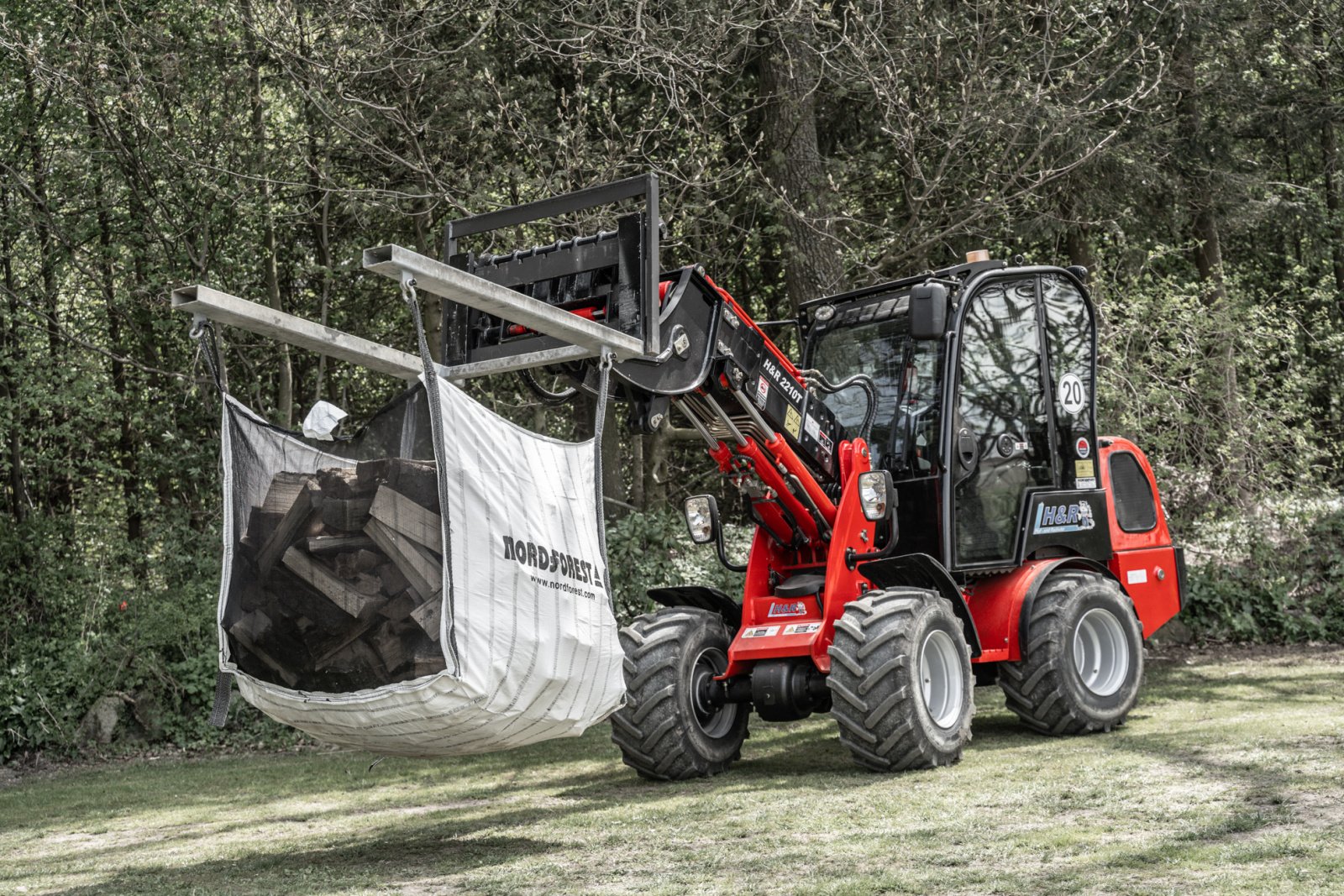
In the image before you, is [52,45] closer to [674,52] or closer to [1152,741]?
[674,52]

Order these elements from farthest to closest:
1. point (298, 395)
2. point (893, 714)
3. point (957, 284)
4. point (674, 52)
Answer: point (298, 395) → point (674, 52) → point (957, 284) → point (893, 714)

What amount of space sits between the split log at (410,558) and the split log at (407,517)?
0.02 m

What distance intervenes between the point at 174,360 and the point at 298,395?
1.64m

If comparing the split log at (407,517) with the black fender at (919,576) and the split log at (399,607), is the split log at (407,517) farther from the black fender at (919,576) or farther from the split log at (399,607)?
the black fender at (919,576)

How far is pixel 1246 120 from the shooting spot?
17141 mm

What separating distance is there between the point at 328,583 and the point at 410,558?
0.33 metres

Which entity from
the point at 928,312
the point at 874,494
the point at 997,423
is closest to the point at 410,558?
the point at 874,494

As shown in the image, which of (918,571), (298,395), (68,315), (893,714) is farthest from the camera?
(298,395)

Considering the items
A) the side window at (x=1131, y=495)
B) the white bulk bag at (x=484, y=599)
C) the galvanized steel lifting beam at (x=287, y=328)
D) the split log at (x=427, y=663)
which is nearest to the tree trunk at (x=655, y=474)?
the side window at (x=1131, y=495)

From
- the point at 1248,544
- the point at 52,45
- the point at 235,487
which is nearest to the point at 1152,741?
the point at 235,487

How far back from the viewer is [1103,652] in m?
8.61

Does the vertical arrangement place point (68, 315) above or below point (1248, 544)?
above

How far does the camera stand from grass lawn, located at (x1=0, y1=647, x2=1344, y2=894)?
191 inches

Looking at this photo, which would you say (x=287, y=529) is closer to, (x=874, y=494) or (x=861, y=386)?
(x=874, y=494)
